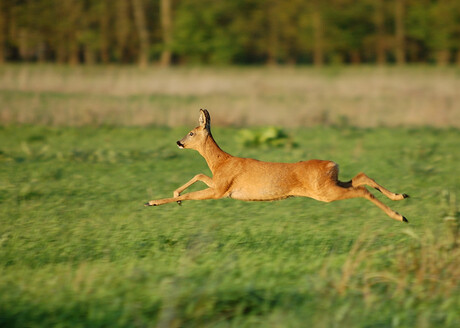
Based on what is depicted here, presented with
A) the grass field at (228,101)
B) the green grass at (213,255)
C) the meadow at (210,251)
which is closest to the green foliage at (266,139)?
the meadow at (210,251)

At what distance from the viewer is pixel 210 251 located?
18.9 ft

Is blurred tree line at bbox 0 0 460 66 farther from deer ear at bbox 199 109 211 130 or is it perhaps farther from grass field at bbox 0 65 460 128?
deer ear at bbox 199 109 211 130

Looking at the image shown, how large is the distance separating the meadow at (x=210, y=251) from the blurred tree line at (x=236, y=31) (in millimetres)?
35087

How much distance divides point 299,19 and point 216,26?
6359 millimetres

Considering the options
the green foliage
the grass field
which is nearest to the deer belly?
the green foliage

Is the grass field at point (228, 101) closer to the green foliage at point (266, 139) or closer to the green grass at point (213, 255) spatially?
the green foliage at point (266, 139)

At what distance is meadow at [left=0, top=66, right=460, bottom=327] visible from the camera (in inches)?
180

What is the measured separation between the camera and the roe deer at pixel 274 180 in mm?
5484

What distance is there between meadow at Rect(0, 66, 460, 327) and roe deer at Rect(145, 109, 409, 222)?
0.52m

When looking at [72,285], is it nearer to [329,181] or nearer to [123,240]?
[123,240]

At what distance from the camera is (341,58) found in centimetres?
5041

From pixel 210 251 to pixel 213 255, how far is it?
111mm

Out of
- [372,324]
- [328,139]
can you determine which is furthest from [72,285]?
[328,139]

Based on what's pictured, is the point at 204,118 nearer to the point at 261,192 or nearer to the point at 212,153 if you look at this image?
the point at 212,153
